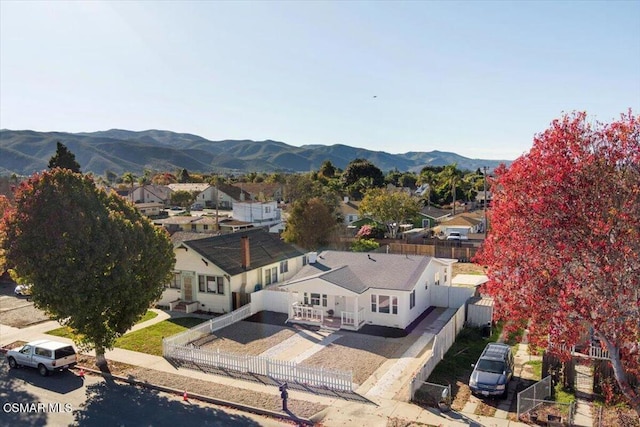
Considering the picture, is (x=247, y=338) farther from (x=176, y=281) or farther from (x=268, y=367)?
(x=176, y=281)

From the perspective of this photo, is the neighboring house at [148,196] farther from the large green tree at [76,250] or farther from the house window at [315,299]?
the large green tree at [76,250]

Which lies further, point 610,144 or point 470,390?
point 470,390

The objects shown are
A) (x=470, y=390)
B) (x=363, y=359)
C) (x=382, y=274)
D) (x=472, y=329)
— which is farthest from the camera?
(x=382, y=274)

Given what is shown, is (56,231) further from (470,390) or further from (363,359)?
(470,390)

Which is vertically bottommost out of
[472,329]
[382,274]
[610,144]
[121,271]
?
[472,329]

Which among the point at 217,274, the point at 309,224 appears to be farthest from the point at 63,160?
the point at 217,274

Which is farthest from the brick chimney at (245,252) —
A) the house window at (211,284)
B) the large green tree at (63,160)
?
the large green tree at (63,160)

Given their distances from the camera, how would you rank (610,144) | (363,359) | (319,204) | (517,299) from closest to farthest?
(610,144) → (517,299) → (363,359) → (319,204)

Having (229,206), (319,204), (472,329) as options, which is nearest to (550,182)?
(472,329)
